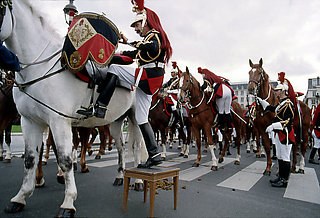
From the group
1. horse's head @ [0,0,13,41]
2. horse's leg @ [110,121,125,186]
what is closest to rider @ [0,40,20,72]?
horse's head @ [0,0,13,41]

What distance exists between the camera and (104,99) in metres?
2.81

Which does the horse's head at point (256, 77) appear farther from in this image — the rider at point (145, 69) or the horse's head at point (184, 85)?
the rider at point (145, 69)

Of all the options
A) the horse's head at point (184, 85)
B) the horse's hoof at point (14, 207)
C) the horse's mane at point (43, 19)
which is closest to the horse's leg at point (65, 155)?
the horse's hoof at point (14, 207)

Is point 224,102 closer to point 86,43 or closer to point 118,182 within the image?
point 118,182

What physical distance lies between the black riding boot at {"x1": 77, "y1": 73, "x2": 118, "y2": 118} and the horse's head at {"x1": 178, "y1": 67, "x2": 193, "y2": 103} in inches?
159

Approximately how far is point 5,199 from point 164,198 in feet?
7.36

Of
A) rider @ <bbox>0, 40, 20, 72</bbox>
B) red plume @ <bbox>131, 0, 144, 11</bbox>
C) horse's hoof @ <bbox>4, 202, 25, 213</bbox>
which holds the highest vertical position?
red plume @ <bbox>131, 0, 144, 11</bbox>

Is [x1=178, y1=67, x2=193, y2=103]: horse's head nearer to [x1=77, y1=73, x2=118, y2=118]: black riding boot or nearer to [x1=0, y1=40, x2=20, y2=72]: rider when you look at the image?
[x1=77, y1=73, x2=118, y2=118]: black riding boot

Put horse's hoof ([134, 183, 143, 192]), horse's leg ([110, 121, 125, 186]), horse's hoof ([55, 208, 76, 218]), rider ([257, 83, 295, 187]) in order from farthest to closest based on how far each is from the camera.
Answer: rider ([257, 83, 295, 187]) → horse's leg ([110, 121, 125, 186]) → horse's hoof ([134, 183, 143, 192]) → horse's hoof ([55, 208, 76, 218])

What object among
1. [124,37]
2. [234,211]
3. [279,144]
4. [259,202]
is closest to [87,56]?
[124,37]

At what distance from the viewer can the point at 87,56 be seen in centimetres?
254

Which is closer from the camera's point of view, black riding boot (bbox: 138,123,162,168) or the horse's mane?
the horse's mane

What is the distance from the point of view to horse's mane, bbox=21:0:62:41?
2621mm

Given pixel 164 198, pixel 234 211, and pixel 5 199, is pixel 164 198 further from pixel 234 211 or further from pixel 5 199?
pixel 5 199
